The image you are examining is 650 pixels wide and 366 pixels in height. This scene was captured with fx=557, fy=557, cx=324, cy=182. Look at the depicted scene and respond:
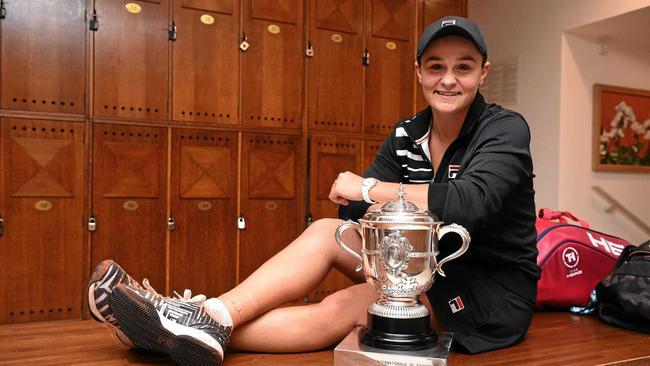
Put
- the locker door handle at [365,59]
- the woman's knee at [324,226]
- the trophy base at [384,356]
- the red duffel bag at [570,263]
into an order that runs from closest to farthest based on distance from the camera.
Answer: the trophy base at [384,356]
the woman's knee at [324,226]
the red duffel bag at [570,263]
the locker door handle at [365,59]

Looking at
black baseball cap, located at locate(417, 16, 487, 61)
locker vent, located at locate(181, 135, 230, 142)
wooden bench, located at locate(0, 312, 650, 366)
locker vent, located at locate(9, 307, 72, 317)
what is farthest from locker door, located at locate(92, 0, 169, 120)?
black baseball cap, located at locate(417, 16, 487, 61)

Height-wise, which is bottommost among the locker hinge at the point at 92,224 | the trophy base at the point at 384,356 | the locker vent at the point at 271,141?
the trophy base at the point at 384,356

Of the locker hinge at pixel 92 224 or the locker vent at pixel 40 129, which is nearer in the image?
the locker vent at pixel 40 129

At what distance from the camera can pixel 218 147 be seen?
4184 mm

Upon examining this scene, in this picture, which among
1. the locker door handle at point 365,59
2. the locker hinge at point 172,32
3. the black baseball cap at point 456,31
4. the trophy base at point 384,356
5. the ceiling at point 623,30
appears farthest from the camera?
the ceiling at point 623,30

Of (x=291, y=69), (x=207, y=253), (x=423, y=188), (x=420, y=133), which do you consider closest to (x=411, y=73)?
(x=291, y=69)

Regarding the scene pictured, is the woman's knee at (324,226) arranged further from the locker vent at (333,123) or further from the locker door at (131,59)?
the locker vent at (333,123)

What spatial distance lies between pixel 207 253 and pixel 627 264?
2872 millimetres

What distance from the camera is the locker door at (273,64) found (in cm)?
429

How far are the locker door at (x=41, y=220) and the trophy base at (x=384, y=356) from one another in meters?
2.84

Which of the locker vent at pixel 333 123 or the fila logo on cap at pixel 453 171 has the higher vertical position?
the locker vent at pixel 333 123

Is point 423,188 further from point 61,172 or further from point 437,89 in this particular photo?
point 61,172

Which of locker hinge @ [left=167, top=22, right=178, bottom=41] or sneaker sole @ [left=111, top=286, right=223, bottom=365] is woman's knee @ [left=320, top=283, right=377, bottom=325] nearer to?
sneaker sole @ [left=111, top=286, right=223, bottom=365]

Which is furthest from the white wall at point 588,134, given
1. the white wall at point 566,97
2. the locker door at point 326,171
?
the locker door at point 326,171
